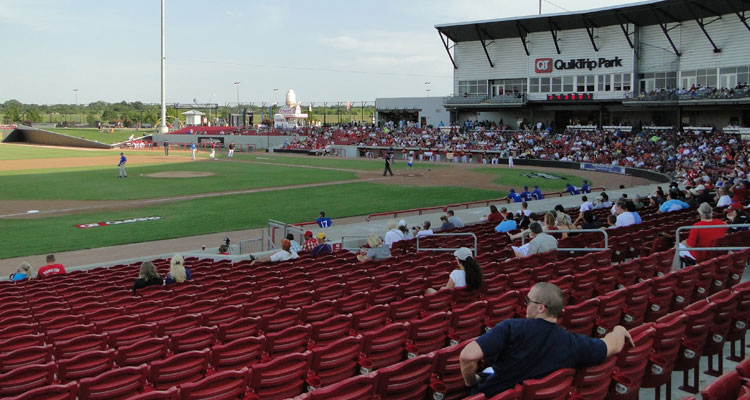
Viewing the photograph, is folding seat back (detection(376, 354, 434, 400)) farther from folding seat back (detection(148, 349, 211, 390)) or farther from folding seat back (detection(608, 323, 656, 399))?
folding seat back (detection(148, 349, 211, 390))

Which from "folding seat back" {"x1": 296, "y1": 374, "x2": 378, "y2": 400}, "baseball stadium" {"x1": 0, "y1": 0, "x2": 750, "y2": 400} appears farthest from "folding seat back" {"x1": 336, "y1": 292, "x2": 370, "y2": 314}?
"folding seat back" {"x1": 296, "y1": 374, "x2": 378, "y2": 400}

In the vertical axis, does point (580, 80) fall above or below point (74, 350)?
above

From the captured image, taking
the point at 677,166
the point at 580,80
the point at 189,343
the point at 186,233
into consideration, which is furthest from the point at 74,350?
the point at 580,80

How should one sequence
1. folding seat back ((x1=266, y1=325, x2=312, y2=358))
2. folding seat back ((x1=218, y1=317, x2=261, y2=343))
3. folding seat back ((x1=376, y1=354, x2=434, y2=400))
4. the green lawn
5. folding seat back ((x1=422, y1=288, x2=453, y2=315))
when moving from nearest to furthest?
folding seat back ((x1=376, y1=354, x2=434, y2=400))
folding seat back ((x1=266, y1=325, x2=312, y2=358))
folding seat back ((x1=218, y1=317, x2=261, y2=343))
folding seat back ((x1=422, y1=288, x2=453, y2=315))
the green lawn

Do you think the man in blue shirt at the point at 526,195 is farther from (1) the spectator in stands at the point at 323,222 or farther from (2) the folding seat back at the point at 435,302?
(2) the folding seat back at the point at 435,302

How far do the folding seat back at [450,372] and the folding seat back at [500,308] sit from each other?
1906 mm

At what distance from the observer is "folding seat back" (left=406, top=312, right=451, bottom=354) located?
692cm

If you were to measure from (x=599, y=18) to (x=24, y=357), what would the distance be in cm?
6492

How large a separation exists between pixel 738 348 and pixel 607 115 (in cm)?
6345

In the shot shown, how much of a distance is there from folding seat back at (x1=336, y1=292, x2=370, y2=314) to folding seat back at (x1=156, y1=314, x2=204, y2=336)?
1.85 meters

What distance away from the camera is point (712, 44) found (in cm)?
5566

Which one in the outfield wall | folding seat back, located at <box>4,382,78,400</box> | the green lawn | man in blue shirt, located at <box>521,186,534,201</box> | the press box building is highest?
the press box building

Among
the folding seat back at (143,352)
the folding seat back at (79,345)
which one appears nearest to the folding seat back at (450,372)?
the folding seat back at (143,352)

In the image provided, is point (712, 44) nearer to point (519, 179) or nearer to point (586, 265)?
point (519, 179)
